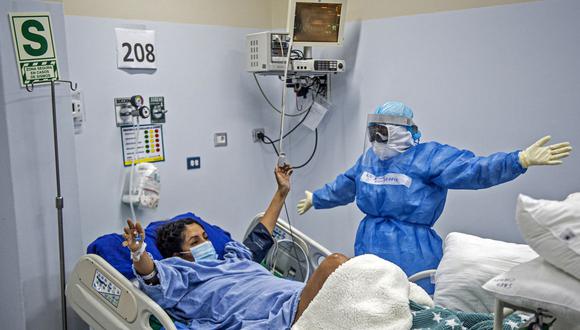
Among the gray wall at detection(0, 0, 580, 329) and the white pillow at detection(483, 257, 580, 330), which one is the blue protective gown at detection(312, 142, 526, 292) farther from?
the white pillow at detection(483, 257, 580, 330)

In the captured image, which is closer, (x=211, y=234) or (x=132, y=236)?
(x=132, y=236)

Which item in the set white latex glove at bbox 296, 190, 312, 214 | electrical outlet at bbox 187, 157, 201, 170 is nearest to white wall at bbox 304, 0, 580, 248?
white latex glove at bbox 296, 190, 312, 214

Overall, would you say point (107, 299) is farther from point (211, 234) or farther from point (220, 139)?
point (220, 139)

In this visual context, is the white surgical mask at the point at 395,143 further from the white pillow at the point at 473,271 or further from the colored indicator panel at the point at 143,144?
the colored indicator panel at the point at 143,144

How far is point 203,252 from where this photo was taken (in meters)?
2.72

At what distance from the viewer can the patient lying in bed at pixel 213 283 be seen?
2.27m

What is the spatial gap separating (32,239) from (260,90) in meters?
1.86

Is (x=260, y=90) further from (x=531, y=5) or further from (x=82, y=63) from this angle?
(x=531, y=5)

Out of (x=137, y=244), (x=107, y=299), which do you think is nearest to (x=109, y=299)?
(x=107, y=299)

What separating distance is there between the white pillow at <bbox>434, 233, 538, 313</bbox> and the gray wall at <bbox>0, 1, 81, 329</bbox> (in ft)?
5.76

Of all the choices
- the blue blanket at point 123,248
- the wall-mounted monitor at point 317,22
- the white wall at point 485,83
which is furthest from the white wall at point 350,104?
the blue blanket at point 123,248

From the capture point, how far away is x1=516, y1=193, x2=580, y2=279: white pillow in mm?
1449

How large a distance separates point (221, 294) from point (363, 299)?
2.54ft

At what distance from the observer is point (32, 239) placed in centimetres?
276
